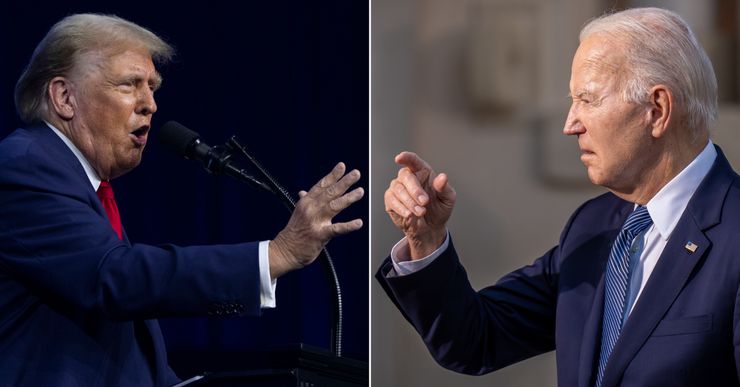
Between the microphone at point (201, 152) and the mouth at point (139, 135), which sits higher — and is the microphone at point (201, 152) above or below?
below

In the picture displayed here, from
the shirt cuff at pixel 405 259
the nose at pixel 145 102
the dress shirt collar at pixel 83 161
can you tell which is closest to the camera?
the shirt cuff at pixel 405 259

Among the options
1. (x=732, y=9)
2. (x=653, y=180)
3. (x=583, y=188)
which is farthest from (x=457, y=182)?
(x=732, y=9)

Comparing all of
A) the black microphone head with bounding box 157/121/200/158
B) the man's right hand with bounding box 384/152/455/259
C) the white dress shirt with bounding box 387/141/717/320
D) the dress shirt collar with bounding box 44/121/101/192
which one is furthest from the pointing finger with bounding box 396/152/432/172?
the dress shirt collar with bounding box 44/121/101/192

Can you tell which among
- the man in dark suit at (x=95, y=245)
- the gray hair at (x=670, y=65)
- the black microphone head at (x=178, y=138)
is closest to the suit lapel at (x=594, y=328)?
the gray hair at (x=670, y=65)

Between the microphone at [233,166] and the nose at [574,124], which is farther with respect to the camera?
the microphone at [233,166]

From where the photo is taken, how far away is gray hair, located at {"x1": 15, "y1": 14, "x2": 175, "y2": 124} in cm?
231

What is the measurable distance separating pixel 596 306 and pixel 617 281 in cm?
5

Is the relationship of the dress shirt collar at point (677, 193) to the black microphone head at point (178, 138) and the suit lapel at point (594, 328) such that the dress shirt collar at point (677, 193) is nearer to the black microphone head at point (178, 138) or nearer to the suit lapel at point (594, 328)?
the suit lapel at point (594, 328)

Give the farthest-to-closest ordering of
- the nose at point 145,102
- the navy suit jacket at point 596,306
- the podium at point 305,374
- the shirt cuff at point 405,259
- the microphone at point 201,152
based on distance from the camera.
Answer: the nose at point 145,102, the microphone at point 201,152, the podium at point 305,374, the shirt cuff at point 405,259, the navy suit jacket at point 596,306

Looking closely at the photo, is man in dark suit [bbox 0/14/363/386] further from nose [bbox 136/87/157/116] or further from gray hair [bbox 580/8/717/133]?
gray hair [bbox 580/8/717/133]

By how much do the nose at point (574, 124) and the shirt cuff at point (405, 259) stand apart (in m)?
0.26

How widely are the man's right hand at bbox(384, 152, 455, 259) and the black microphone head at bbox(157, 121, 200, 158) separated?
690 millimetres

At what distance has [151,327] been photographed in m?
2.26

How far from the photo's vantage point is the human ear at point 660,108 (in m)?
1.57
